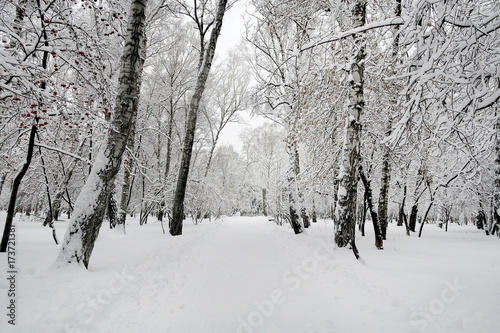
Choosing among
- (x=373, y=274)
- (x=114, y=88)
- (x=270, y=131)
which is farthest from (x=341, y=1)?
(x=270, y=131)

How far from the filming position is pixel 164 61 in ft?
54.5

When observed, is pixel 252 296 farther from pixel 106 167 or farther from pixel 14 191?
pixel 14 191

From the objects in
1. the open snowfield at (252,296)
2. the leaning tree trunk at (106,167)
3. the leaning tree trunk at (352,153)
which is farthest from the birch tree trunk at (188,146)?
the leaning tree trunk at (352,153)

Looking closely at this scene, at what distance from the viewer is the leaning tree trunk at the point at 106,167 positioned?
3.88 m

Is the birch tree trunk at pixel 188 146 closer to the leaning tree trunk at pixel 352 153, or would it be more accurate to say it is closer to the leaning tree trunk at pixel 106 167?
the leaning tree trunk at pixel 106 167

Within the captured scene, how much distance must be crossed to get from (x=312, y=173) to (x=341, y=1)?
5014 mm

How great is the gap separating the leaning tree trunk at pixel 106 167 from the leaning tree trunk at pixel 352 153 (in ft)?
17.0

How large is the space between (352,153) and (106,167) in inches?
224

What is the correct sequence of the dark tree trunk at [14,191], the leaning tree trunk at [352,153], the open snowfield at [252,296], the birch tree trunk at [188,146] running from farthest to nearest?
the birch tree trunk at [188,146], the leaning tree trunk at [352,153], the dark tree trunk at [14,191], the open snowfield at [252,296]

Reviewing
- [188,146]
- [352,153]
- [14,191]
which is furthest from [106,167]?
[188,146]

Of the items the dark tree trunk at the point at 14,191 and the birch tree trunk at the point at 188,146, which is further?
the birch tree trunk at the point at 188,146

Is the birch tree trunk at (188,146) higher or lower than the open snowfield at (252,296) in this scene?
higher

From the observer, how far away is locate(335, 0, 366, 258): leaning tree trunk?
19.7 feet

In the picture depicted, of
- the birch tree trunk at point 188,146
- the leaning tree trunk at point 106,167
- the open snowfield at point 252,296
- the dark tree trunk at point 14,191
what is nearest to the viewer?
the open snowfield at point 252,296
